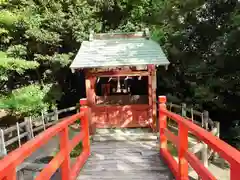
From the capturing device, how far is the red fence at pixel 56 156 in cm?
198

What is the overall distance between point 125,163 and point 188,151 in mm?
1937

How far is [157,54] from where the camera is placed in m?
9.66

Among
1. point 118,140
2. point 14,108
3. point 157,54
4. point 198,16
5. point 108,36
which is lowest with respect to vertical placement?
point 118,140

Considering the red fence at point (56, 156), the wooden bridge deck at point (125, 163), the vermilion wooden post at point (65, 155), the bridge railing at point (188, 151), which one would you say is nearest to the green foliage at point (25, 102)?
the wooden bridge deck at point (125, 163)

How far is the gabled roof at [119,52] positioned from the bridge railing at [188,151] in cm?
362

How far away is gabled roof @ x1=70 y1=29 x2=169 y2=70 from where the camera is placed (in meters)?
9.24

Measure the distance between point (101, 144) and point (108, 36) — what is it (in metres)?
5.35

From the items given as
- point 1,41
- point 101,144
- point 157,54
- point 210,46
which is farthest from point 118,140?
point 1,41

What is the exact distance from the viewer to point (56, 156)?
3426 mm

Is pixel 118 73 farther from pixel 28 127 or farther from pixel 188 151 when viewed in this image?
pixel 188 151

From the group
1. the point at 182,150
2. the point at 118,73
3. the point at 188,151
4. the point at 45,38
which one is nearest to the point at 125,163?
the point at 182,150

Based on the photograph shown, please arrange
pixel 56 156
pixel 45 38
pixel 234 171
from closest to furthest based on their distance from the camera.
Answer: pixel 234 171, pixel 56 156, pixel 45 38

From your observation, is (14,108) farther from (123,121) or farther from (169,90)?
(169,90)

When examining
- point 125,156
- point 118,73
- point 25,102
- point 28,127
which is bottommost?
point 125,156
